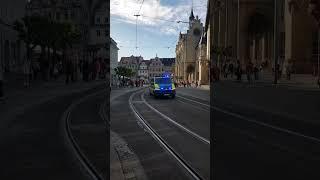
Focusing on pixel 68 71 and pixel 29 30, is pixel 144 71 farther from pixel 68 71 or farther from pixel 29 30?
pixel 68 71

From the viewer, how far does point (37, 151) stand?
31.3 feet

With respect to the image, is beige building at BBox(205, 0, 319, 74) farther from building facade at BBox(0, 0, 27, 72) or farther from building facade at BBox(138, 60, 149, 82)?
building facade at BBox(138, 60, 149, 82)

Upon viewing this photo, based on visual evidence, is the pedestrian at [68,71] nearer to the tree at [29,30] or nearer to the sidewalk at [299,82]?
the sidewalk at [299,82]

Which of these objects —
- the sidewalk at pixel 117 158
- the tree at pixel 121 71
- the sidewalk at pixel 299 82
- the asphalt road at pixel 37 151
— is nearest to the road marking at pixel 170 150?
the sidewalk at pixel 117 158

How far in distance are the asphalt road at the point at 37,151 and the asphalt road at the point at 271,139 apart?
7.68ft

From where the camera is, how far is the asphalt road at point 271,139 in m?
7.56

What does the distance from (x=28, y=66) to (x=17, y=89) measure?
61.5 inches

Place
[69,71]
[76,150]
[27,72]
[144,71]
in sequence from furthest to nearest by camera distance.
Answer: [144,71] → [27,72] → [69,71] → [76,150]

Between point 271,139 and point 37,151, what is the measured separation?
5.13 m

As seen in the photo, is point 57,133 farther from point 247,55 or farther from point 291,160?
point 247,55

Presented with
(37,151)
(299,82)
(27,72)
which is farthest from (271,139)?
(299,82)

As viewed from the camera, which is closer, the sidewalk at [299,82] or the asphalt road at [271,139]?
the asphalt road at [271,139]

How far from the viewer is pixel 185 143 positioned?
35.9ft

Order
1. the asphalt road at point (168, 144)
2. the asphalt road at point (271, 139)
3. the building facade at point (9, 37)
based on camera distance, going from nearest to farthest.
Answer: the asphalt road at point (271, 139)
the asphalt road at point (168, 144)
the building facade at point (9, 37)
